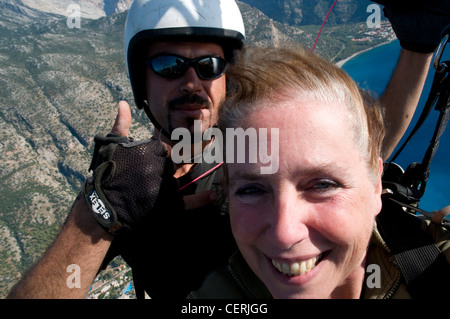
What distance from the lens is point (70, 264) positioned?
165 cm

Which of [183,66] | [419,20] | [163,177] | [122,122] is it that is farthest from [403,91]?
[122,122]

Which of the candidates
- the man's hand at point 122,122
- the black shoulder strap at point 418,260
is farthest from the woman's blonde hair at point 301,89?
the man's hand at point 122,122

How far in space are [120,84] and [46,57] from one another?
3403 centimetres

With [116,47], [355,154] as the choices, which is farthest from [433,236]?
[116,47]

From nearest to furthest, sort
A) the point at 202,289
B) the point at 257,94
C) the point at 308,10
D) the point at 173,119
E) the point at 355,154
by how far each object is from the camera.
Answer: the point at 355,154
the point at 257,94
the point at 202,289
the point at 173,119
the point at 308,10

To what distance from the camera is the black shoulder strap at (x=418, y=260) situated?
4.36ft

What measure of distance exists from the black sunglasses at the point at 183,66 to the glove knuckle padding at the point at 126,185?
4.01 feet

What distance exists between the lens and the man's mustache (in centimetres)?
275

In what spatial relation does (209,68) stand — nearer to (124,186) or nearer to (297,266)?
(124,186)

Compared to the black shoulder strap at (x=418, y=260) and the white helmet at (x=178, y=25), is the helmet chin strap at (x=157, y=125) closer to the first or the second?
the white helmet at (x=178, y=25)

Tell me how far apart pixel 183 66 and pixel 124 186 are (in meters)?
1.49

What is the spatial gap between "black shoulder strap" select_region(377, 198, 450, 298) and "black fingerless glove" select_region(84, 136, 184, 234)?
1.34 m

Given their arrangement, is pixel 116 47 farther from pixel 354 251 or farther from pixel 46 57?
pixel 354 251

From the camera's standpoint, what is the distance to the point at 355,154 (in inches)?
51.9
